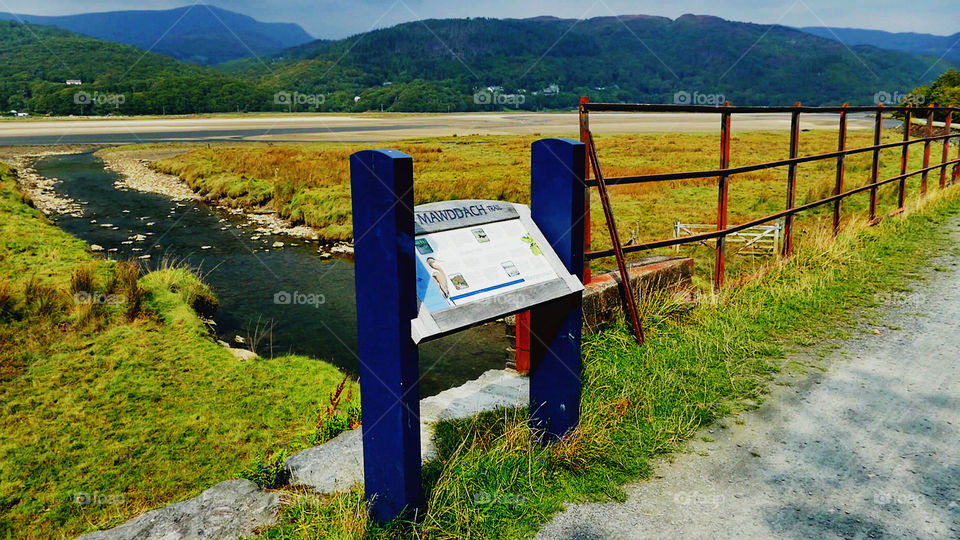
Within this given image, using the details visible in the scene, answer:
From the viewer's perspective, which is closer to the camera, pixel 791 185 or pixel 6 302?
pixel 791 185

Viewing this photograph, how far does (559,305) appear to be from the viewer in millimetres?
3973

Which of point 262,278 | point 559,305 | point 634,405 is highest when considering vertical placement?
point 559,305

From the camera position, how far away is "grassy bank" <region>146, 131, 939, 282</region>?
21.2 metres

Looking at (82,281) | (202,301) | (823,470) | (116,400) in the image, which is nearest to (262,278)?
(202,301)

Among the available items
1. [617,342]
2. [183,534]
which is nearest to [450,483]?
[183,534]

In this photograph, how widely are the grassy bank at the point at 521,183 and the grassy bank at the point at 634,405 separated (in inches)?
221

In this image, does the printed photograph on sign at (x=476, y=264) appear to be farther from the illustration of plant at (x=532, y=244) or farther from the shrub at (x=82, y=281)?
the shrub at (x=82, y=281)

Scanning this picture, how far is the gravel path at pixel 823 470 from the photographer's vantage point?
337cm

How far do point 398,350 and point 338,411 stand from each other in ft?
18.3

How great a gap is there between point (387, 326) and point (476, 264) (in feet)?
2.18

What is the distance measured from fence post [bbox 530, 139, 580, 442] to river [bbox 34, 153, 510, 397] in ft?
19.5

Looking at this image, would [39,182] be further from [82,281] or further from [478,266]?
[478,266]

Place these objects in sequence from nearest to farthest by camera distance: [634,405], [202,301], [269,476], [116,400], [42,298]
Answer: [269,476] < [634,405] < [116,400] < [42,298] < [202,301]

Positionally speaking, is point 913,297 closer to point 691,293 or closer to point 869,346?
point 869,346
